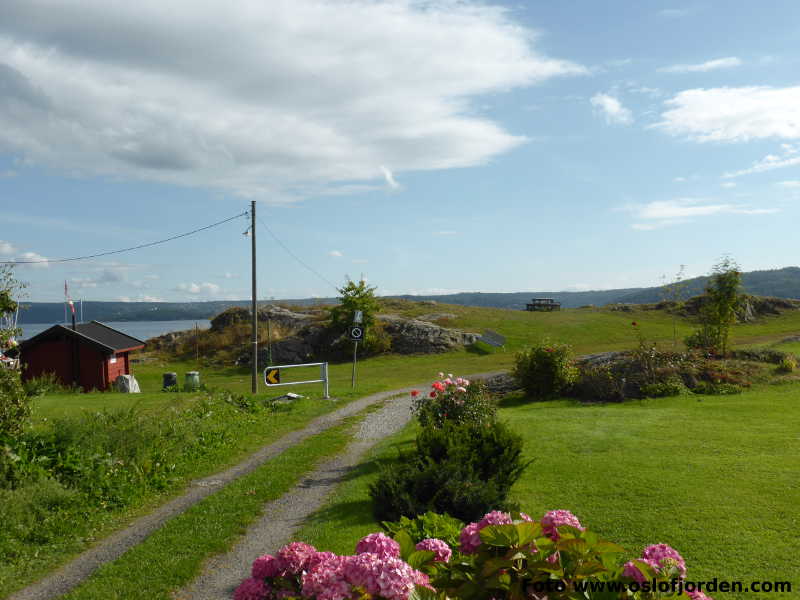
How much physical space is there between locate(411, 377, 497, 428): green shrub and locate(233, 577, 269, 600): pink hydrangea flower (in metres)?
8.71

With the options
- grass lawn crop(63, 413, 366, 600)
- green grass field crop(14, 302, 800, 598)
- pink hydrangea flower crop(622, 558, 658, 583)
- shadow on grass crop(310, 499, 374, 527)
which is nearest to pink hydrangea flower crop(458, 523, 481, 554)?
pink hydrangea flower crop(622, 558, 658, 583)

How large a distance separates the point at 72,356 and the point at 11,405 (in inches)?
779

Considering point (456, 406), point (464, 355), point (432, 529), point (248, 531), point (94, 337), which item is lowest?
point (464, 355)

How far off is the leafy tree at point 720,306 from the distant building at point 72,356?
2732cm

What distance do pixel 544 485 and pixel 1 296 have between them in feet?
35.8

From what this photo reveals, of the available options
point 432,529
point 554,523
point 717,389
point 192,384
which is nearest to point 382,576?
point 554,523

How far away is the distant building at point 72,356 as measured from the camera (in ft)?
92.7

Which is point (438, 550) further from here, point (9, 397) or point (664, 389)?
point (664, 389)

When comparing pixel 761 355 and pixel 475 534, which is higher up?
pixel 475 534

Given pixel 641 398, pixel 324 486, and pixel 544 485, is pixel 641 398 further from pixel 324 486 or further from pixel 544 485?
pixel 324 486

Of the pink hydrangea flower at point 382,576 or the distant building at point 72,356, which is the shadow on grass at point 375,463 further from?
the distant building at point 72,356

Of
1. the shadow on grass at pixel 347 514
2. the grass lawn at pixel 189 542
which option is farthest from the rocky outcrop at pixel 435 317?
the shadow on grass at pixel 347 514

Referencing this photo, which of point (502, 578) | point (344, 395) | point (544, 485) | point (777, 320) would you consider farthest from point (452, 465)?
point (777, 320)

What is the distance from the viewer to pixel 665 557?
112 inches
